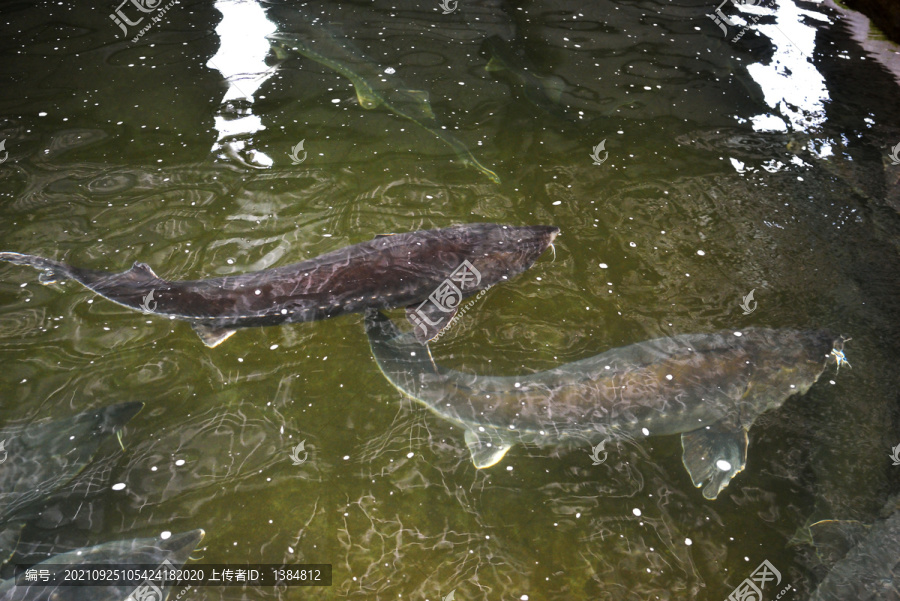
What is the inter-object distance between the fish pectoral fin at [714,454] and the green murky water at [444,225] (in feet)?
0.21

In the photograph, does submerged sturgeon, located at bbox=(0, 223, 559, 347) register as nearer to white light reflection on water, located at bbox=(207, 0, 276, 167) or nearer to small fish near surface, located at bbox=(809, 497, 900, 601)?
white light reflection on water, located at bbox=(207, 0, 276, 167)

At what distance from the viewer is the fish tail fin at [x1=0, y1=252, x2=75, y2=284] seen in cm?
364

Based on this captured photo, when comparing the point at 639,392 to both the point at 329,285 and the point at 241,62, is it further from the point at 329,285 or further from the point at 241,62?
the point at 241,62

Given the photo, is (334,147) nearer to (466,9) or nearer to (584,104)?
(584,104)

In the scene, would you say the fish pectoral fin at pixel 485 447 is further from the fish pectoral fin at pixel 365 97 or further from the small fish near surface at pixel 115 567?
the fish pectoral fin at pixel 365 97

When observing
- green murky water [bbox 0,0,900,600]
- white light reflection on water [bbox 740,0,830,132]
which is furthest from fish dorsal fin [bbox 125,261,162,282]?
white light reflection on water [bbox 740,0,830,132]

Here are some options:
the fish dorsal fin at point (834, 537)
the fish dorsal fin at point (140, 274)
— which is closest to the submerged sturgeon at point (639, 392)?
the fish dorsal fin at point (834, 537)

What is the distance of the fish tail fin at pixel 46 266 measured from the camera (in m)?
3.64

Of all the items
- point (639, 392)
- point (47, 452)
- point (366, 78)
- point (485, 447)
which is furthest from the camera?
point (366, 78)

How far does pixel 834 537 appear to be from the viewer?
2.95 metres

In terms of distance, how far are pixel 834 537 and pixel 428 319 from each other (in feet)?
7.85

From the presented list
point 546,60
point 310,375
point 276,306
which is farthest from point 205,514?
point 546,60

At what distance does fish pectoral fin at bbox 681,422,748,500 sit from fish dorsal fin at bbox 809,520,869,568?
0.43 m

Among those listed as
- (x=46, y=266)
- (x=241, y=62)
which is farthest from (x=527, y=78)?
(x=46, y=266)
